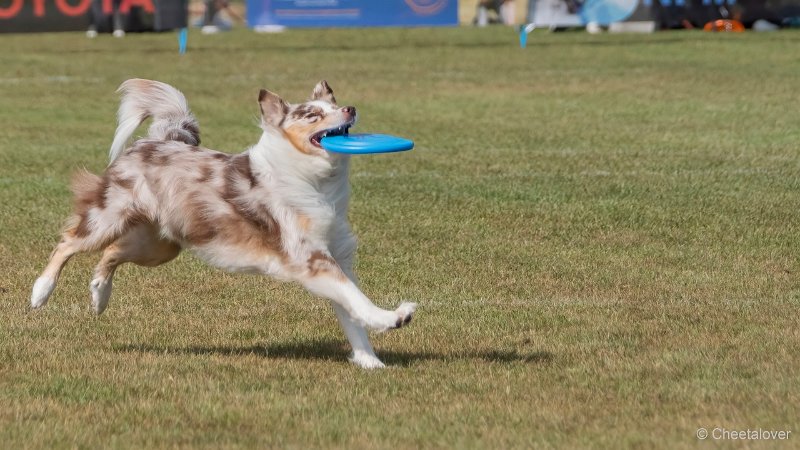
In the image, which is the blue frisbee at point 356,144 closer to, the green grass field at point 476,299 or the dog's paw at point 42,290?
the green grass field at point 476,299

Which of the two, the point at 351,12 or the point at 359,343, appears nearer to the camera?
the point at 359,343

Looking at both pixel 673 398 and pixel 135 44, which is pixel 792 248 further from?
pixel 135 44

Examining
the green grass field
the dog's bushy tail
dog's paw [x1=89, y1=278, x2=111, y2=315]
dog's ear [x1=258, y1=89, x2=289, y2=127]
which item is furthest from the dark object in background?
dog's ear [x1=258, y1=89, x2=289, y2=127]

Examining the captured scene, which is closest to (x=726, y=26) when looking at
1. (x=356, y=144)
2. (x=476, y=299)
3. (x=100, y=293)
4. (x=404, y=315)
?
(x=476, y=299)

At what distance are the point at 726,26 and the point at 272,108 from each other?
28537 mm

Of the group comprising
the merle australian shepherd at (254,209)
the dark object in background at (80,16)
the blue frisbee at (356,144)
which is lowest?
the dark object in background at (80,16)

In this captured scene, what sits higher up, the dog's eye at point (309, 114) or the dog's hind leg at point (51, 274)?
the dog's eye at point (309, 114)

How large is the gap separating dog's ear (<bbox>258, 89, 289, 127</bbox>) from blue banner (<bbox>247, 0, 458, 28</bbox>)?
89.1 ft

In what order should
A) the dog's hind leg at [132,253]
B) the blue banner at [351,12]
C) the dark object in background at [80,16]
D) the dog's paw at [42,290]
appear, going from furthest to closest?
1. the blue banner at [351,12]
2. the dark object in background at [80,16]
3. the dog's paw at [42,290]
4. the dog's hind leg at [132,253]

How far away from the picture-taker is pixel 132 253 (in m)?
8.22

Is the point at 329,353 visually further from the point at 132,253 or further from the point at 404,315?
the point at 132,253

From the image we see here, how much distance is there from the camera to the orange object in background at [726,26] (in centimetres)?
3422

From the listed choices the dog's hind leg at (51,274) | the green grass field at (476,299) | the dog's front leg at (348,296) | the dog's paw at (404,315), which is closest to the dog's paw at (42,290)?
the dog's hind leg at (51,274)

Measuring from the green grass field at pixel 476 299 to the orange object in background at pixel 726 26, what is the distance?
13351mm
